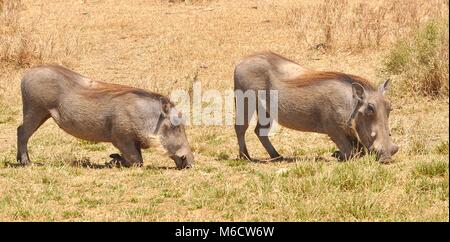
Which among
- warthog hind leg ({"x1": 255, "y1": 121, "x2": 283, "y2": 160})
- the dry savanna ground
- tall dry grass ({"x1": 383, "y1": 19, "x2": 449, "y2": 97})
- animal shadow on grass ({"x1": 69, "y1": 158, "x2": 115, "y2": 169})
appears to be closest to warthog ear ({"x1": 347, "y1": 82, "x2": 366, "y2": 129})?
the dry savanna ground

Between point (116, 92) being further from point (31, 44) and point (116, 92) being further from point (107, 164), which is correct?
point (31, 44)

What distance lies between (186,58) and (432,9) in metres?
4.12

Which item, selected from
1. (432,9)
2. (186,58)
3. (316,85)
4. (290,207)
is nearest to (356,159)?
(316,85)

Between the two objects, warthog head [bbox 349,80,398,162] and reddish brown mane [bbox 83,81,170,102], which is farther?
reddish brown mane [bbox 83,81,170,102]

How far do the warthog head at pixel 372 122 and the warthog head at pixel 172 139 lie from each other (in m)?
1.45

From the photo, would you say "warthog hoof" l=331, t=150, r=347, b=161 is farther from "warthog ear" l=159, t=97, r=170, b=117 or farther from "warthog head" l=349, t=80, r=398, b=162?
"warthog ear" l=159, t=97, r=170, b=117

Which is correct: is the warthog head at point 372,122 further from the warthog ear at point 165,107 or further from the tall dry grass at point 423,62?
the tall dry grass at point 423,62

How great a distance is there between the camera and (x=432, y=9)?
1392 cm

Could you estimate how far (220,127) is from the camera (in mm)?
9492

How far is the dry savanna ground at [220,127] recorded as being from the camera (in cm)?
585

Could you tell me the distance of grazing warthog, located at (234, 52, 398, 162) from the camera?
7359mm

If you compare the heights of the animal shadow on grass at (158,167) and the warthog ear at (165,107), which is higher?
the warthog ear at (165,107)

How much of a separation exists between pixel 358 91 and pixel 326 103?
0.98 feet

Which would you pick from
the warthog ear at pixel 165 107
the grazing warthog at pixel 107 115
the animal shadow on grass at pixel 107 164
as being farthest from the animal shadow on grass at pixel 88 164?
the warthog ear at pixel 165 107
